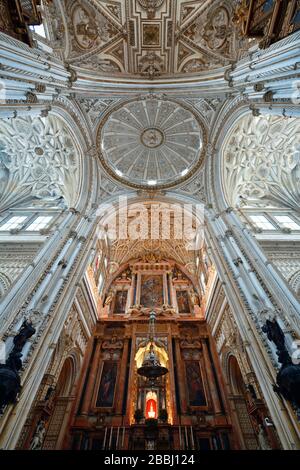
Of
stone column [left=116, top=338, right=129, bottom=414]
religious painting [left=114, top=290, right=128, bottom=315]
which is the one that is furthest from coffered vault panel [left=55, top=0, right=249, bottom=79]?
stone column [left=116, top=338, right=129, bottom=414]

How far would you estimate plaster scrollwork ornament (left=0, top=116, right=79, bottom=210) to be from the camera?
12.9 metres

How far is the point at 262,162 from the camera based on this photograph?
14.0 m

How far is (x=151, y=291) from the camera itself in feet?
58.9

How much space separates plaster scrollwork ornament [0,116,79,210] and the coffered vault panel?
13.1 ft

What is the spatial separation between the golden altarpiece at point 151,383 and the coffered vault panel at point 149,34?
48.0 feet

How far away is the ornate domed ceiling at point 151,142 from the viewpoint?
14.1 m

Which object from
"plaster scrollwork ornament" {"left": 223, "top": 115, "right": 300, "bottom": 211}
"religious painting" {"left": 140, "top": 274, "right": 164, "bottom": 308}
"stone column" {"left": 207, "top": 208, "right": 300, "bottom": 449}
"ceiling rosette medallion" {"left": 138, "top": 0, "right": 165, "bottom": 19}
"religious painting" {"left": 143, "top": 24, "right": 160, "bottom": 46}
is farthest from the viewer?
"religious painting" {"left": 140, "top": 274, "right": 164, "bottom": 308}

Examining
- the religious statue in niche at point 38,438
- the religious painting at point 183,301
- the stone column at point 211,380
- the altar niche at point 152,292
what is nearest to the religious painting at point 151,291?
the altar niche at point 152,292

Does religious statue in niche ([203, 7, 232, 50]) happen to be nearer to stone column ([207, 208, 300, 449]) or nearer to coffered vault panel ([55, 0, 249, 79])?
coffered vault panel ([55, 0, 249, 79])

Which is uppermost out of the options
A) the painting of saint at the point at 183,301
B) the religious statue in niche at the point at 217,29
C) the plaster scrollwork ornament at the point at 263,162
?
the religious statue in niche at the point at 217,29

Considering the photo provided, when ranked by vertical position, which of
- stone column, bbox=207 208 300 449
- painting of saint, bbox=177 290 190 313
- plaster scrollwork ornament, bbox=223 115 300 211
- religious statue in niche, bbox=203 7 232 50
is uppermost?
religious statue in niche, bbox=203 7 232 50

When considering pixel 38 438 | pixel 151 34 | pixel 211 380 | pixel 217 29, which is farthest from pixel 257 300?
pixel 151 34

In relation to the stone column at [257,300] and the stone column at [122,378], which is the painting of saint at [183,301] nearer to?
the stone column at [122,378]
